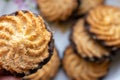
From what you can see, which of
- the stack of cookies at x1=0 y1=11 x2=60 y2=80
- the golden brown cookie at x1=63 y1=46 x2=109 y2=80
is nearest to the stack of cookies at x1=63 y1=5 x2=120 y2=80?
the golden brown cookie at x1=63 y1=46 x2=109 y2=80

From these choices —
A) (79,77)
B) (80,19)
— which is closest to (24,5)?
(80,19)

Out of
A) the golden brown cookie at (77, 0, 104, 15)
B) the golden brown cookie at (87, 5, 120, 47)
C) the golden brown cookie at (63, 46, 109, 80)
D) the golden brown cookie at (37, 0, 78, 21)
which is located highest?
the golden brown cookie at (37, 0, 78, 21)

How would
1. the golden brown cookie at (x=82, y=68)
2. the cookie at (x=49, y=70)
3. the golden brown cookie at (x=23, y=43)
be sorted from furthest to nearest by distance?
the golden brown cookie at (x=82, y=68)
the cookie at (x=49, y=70)
the golden brown cookie at (x=23, y=43)

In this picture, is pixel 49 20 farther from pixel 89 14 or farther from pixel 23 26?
pixel 23 26

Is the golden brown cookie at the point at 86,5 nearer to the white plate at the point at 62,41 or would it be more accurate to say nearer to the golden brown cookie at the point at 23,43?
the white plate at the point at 62,41

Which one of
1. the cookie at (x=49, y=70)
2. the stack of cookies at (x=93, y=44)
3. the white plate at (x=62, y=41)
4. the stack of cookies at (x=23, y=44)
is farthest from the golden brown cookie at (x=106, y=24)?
the stack of cookies at (x=23, y=44)

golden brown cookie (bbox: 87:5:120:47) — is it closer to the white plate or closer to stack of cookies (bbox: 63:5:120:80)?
stack of cookies (bbox: 63:5:120:80)
